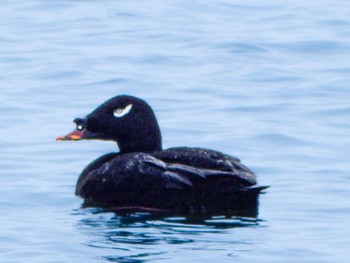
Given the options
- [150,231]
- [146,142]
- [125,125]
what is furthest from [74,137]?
[150,231]

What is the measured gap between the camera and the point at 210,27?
19500 millimetres

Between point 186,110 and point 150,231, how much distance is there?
4.70 meters

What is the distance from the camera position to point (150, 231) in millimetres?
10016

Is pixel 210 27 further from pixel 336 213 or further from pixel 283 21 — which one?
pixel 336 213

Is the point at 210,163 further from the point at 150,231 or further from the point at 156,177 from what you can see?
the point at 150,231

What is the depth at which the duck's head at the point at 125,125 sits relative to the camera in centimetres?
1133

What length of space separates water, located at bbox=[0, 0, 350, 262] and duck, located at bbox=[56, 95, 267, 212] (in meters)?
0.16

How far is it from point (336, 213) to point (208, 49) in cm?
782

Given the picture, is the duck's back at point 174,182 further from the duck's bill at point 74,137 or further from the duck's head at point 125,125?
the duck's bill at point 74,137

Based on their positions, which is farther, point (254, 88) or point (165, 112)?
point (254, 88)

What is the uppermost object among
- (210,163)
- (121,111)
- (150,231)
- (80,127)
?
(121,111)

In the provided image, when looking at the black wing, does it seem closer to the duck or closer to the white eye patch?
the duck

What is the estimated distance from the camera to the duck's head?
11.3 m

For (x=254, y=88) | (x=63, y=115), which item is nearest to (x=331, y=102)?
(x=254, y=88)
